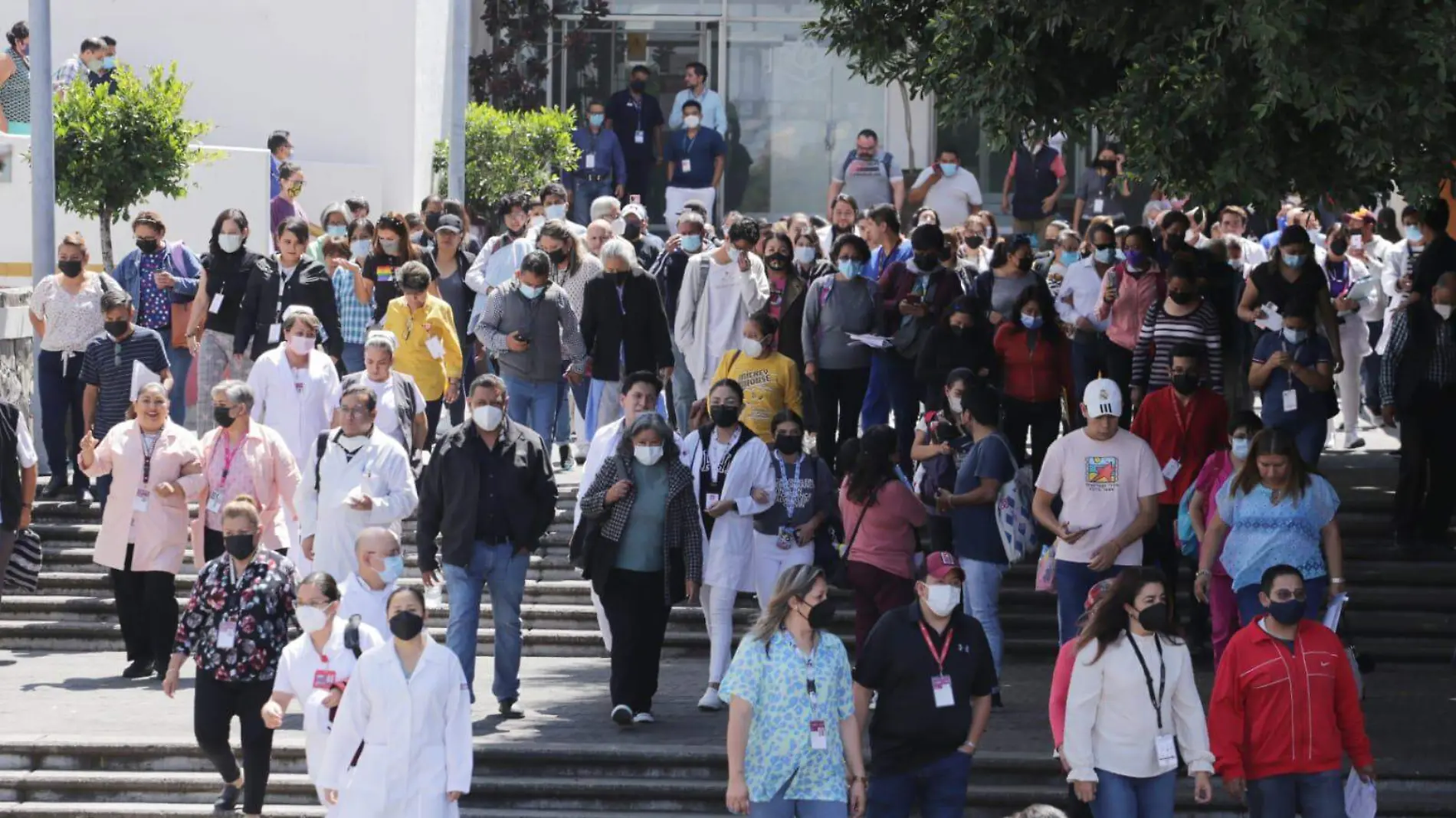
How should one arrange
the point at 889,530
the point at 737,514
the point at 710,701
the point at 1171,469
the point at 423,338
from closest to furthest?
the point at 889,530 < the point at 737,514 < the point at 710,701 < the point at 1171,469 < the point at 423,338

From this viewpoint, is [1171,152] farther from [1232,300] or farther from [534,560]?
[534,560]

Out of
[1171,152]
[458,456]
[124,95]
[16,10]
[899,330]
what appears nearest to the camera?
[1171,152]

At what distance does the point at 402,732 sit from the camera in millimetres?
9969

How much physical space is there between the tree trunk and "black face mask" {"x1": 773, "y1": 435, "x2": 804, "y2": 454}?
9122 millimetres

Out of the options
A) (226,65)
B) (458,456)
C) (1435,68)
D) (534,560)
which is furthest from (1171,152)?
(226,65)

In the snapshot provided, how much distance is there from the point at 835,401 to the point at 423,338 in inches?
120

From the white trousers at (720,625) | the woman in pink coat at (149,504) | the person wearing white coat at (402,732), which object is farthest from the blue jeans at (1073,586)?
the woman in pink coat at (149,504)

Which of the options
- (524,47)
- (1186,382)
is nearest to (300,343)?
(1186,382)

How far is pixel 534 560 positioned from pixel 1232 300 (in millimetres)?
5424

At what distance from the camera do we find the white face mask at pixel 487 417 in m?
12.9

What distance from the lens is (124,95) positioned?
20125mm

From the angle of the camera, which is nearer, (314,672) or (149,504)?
(314,672)

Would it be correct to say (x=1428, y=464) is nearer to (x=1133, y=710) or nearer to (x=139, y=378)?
(x=1133, y=710)

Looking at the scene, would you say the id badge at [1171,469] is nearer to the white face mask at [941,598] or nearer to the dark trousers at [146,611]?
the white face mask at [941,598]
